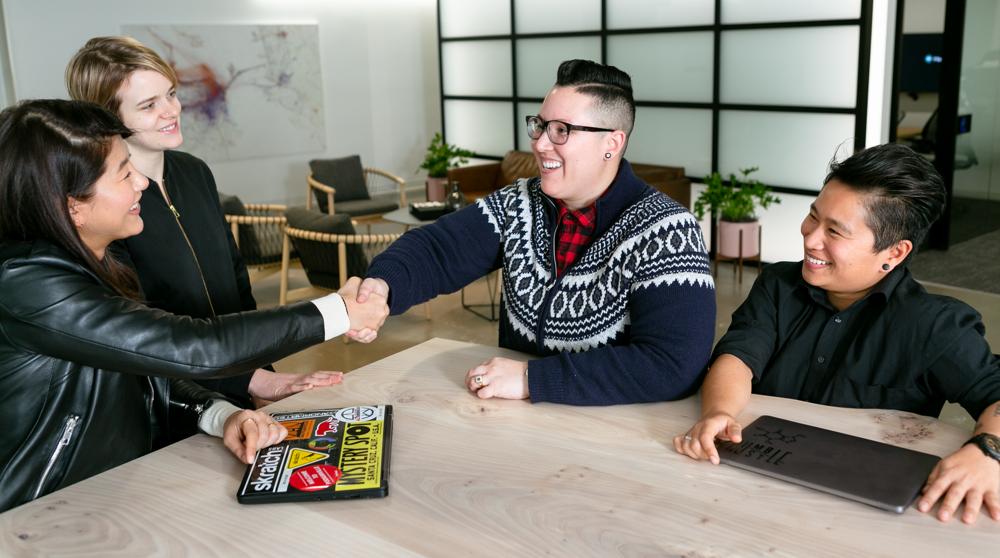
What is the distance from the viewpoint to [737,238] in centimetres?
586

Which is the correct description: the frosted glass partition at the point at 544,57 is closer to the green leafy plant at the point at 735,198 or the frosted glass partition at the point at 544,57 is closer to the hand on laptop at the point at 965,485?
the green leafy plant at the point at 735,198

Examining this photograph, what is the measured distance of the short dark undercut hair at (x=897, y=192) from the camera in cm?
157

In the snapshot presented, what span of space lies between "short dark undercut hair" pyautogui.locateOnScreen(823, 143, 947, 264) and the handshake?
1101mm

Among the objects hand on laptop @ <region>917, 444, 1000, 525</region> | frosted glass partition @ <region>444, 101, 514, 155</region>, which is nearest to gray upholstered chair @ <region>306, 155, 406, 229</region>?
frosted glass partition @ <region>444, 101, 514, 155</region>

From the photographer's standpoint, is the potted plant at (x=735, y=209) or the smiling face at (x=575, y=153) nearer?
the smiling face at (x=575, y=153)

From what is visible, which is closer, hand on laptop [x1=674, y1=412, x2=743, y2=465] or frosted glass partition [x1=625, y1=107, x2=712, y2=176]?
hand on laptop [x1=674, y1=412, x2=743, y2=465]

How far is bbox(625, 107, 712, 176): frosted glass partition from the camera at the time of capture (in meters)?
6.36

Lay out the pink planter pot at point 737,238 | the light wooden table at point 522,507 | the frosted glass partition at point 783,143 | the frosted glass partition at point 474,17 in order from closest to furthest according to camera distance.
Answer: the light wooden table at point 522,507
the frosted glass partition at point 783,143
the pink planter pot at point 737,238
the frosted glass partition at point 474,17

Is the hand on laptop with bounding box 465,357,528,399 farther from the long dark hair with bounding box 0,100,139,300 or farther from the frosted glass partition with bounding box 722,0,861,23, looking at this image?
the frosted glass partition with bounding box 722,0,861,23

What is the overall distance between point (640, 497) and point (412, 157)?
8.56 meters

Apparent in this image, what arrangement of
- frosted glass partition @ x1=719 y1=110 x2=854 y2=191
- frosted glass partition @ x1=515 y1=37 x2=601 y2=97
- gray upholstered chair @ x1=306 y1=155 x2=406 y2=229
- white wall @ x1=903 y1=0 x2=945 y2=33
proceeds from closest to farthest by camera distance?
1. frosted glass partition @ x1=719 y1=110 x2=854 y2=191
2. white wall @ x1=903 y1=0 x2=945 y2=33
3. frosted glass partition @ x1=515 y1=37 x2=601 y2=97
4. gray upholstered chair @ x1=306 y1=155 x2=406 y2=229

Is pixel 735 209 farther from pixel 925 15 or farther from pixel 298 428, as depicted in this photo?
pixel 298 428

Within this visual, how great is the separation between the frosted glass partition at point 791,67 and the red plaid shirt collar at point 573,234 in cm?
431

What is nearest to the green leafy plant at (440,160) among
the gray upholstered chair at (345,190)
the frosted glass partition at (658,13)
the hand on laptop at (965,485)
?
the gray upholstered chair at (345,190)
